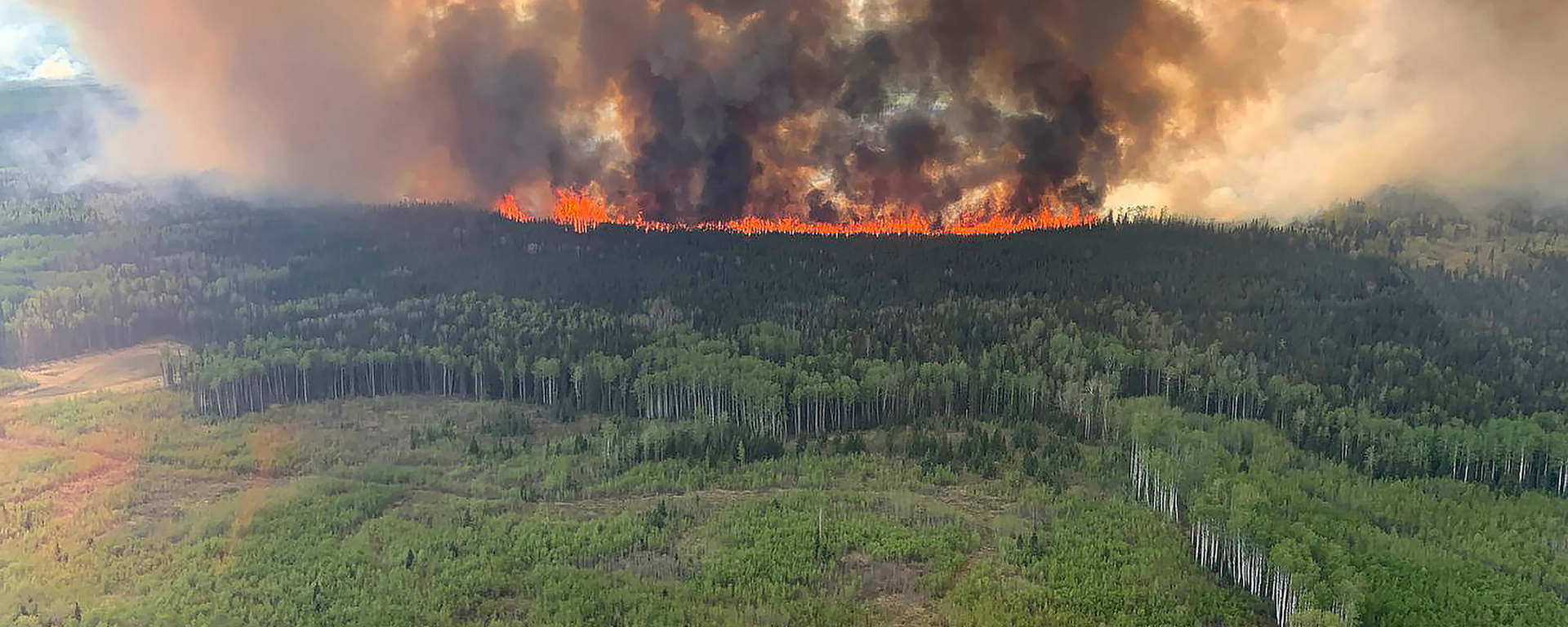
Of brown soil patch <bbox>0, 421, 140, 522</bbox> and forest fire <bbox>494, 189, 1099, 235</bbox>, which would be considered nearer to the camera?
brown soil patch <bbox>0, 421, 140, 522</bbox>

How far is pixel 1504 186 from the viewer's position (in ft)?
107

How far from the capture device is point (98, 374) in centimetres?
3641

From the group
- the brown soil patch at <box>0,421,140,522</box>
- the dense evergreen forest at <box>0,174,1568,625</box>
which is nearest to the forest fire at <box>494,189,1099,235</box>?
the dense evergreen forest at <box>0,174,1568,625</box>

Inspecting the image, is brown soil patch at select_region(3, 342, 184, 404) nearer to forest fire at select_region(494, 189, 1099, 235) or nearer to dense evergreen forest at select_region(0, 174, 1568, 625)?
dense evergreen forest at select_region(0, 174, 1568, 625)

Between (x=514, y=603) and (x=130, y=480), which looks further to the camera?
(x=130, y=480)

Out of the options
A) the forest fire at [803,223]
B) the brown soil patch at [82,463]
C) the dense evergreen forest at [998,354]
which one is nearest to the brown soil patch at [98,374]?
the dense evergreen forest at [998,354]

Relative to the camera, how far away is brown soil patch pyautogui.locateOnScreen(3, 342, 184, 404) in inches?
1355

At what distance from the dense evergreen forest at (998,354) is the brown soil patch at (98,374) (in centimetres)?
56

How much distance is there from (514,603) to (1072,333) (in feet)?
62.9

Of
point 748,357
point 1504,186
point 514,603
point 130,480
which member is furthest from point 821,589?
point 1504,186

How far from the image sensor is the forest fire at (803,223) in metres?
44.1

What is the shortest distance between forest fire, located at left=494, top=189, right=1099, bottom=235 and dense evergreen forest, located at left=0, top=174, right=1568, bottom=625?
8.61 feet

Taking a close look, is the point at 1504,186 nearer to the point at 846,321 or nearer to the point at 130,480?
the point at 846,321

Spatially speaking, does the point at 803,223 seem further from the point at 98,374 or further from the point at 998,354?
Answer: the point at 98,374
